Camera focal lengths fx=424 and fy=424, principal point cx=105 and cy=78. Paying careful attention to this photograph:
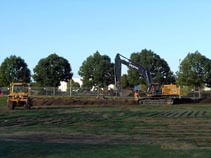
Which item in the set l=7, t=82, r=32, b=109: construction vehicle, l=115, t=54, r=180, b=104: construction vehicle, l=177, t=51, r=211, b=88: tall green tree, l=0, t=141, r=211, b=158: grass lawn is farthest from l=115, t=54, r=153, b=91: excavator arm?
l=0, t=141, r=211, b=158: grass lawn

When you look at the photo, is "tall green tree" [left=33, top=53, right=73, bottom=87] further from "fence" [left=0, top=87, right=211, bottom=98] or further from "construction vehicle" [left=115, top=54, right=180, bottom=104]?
"construction vehicle" [left=115, top=54, right=180, bottom=104]

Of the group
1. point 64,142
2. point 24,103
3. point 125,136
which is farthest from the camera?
point 24,103

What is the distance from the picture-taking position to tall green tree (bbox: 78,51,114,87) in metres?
79.1

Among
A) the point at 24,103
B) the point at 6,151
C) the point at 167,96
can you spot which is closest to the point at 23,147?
the point at 6,151

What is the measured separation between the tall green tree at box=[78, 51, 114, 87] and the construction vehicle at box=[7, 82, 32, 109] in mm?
39896

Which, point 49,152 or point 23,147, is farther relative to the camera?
point 23,147

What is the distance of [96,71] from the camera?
259ft

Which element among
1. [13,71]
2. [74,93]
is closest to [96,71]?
[74,93]

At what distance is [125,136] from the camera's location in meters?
17.9

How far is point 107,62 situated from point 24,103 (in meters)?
42.1

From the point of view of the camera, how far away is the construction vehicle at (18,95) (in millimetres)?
38844

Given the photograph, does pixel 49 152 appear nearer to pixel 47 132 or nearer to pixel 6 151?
pixel 6 151

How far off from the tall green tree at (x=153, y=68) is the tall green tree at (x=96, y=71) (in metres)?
4.06

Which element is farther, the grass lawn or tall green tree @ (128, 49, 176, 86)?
tall green tree @ (128, 49, 176, 86)
